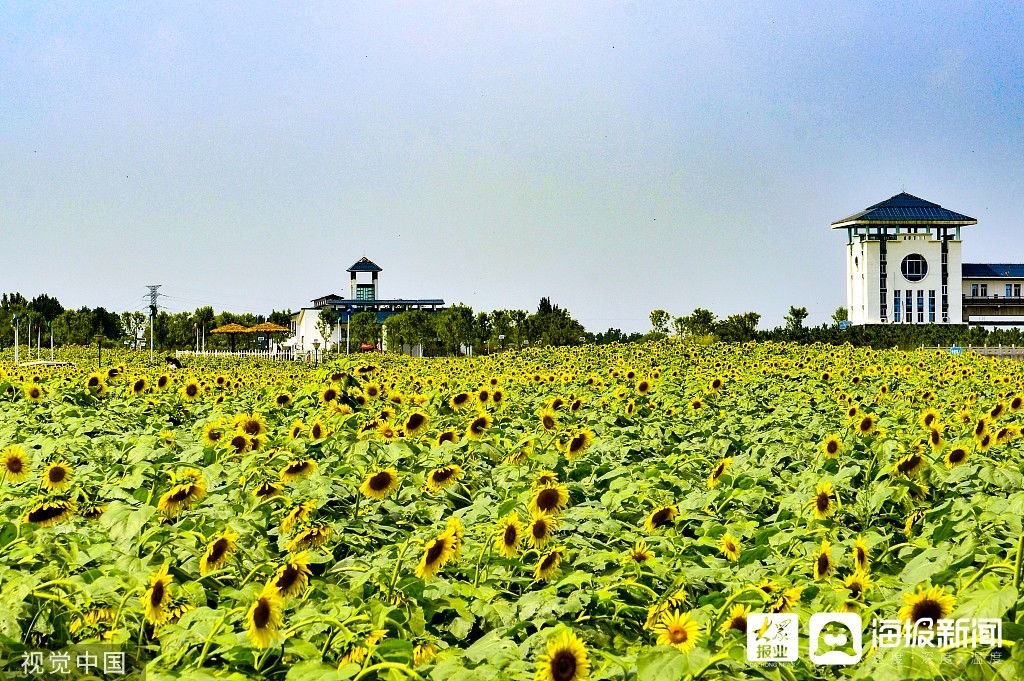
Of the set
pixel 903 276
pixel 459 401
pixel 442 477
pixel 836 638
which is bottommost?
pixel 836 638

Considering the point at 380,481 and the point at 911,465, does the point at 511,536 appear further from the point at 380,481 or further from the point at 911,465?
the point at 911,465

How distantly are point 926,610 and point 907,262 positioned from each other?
62925 mm

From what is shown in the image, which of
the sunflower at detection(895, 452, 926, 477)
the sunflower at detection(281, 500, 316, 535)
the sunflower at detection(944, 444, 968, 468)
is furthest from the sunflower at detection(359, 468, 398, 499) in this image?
the sunflower at detection(944, 444, 968, 468)

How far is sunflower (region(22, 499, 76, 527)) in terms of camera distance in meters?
3.35

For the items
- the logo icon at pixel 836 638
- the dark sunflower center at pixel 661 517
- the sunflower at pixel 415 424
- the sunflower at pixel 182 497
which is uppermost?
the sunflower at pixel 415 424

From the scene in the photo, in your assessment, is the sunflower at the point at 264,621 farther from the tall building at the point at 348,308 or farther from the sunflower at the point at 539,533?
the tall building at the point at 348,308

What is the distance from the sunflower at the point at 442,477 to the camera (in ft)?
12.4

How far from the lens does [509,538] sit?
2840 millimetres

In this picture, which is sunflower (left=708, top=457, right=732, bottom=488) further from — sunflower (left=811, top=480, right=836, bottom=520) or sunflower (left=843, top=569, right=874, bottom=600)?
sunflower (left=843, top=569, right=874, bottom=600)

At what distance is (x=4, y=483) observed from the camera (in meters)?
4.00

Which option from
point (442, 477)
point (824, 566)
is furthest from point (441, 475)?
point (824, 566)

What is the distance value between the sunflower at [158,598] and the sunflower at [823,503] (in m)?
2.02

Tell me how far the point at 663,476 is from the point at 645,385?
109 inches

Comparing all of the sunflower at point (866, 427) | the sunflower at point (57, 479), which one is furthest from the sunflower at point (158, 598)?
the sunflower at point (866, 427)
